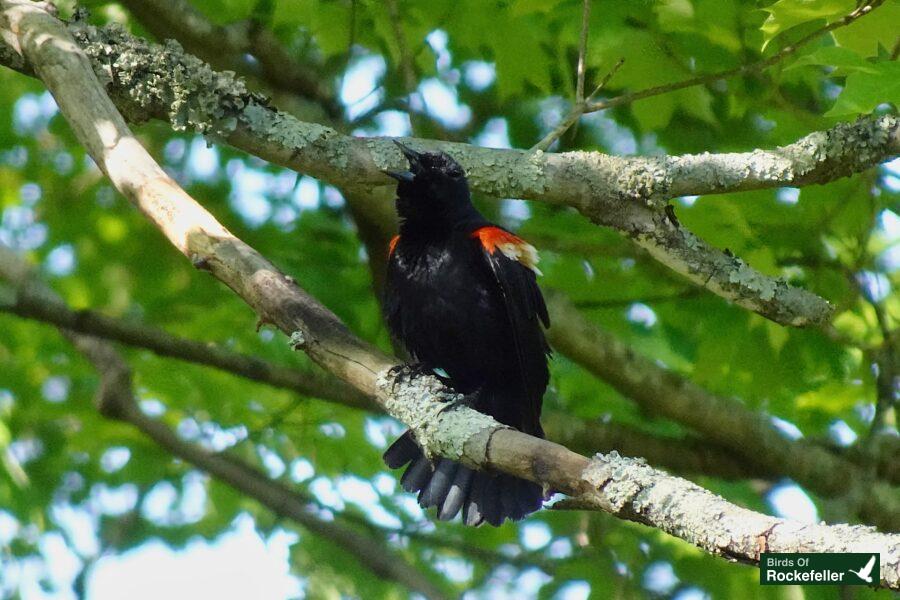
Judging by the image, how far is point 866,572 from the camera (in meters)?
2.11

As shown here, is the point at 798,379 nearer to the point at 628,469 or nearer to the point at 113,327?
the point at 628,469

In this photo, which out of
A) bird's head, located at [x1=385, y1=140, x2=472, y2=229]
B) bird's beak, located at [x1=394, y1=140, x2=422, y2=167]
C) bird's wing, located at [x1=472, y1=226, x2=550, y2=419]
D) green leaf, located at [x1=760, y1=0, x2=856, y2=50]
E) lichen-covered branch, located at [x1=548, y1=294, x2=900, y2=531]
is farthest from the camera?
lichen-covered branch, located at [x1=548, y1=294, x2=900, y2=531]

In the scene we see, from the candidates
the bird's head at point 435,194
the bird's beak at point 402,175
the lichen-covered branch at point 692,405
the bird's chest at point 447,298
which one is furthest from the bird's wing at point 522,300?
the lichen-covered branch at point 692,405

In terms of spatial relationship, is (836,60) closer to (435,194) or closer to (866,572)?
(866,572)

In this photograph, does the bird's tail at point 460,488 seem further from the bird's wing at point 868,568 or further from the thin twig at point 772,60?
the bird's wing at point 868,568

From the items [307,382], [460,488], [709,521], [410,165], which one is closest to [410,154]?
[410,165]

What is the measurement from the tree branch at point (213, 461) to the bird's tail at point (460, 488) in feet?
4.65

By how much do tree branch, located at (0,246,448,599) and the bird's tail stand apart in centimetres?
142

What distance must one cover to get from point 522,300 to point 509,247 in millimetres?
240

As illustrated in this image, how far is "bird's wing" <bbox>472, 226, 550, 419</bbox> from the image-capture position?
444 centimetres

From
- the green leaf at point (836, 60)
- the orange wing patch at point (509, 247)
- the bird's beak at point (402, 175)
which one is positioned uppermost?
the green leaf at point (836, 60)

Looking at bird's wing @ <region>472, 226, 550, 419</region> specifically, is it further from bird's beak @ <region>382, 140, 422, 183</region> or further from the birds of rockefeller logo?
the birds of rockefeller logo

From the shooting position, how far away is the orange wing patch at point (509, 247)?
448 cm

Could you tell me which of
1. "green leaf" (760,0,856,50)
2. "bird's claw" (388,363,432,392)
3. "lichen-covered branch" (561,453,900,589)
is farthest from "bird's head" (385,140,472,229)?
"lichen-covered branch" (561,453,900,589)
